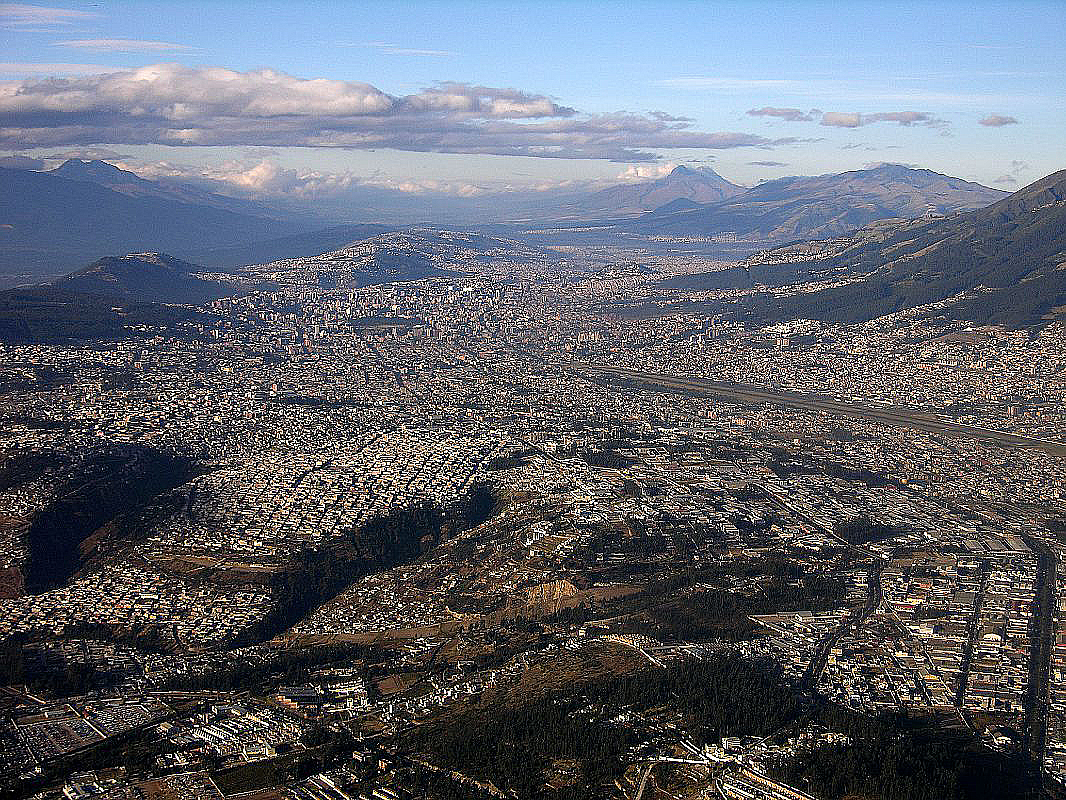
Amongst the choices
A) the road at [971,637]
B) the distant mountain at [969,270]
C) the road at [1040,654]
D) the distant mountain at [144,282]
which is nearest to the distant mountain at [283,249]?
the distant mountain at [144,282]

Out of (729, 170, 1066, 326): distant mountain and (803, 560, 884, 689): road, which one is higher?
(729, 170, 1066, 326): distant mountain

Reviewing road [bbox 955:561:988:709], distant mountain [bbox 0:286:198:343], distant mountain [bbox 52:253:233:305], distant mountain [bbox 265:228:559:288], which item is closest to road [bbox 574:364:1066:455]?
road [bbox 955:561:988:709]

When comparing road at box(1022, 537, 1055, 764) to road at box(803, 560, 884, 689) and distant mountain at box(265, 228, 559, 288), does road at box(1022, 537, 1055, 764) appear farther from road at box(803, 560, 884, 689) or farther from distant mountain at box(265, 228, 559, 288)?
distant mountain at box(265, 228, 559, 288)

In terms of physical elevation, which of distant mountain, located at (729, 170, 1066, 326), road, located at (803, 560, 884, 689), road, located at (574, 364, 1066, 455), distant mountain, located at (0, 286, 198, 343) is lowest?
road, located at (803, 560, 884, 689)

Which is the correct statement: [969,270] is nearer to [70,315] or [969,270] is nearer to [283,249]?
[70,315]

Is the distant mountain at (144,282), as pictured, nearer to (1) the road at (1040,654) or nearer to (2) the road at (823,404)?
(2) the road at (823,404)

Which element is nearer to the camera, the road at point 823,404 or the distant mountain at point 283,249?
the road at point 823,404
